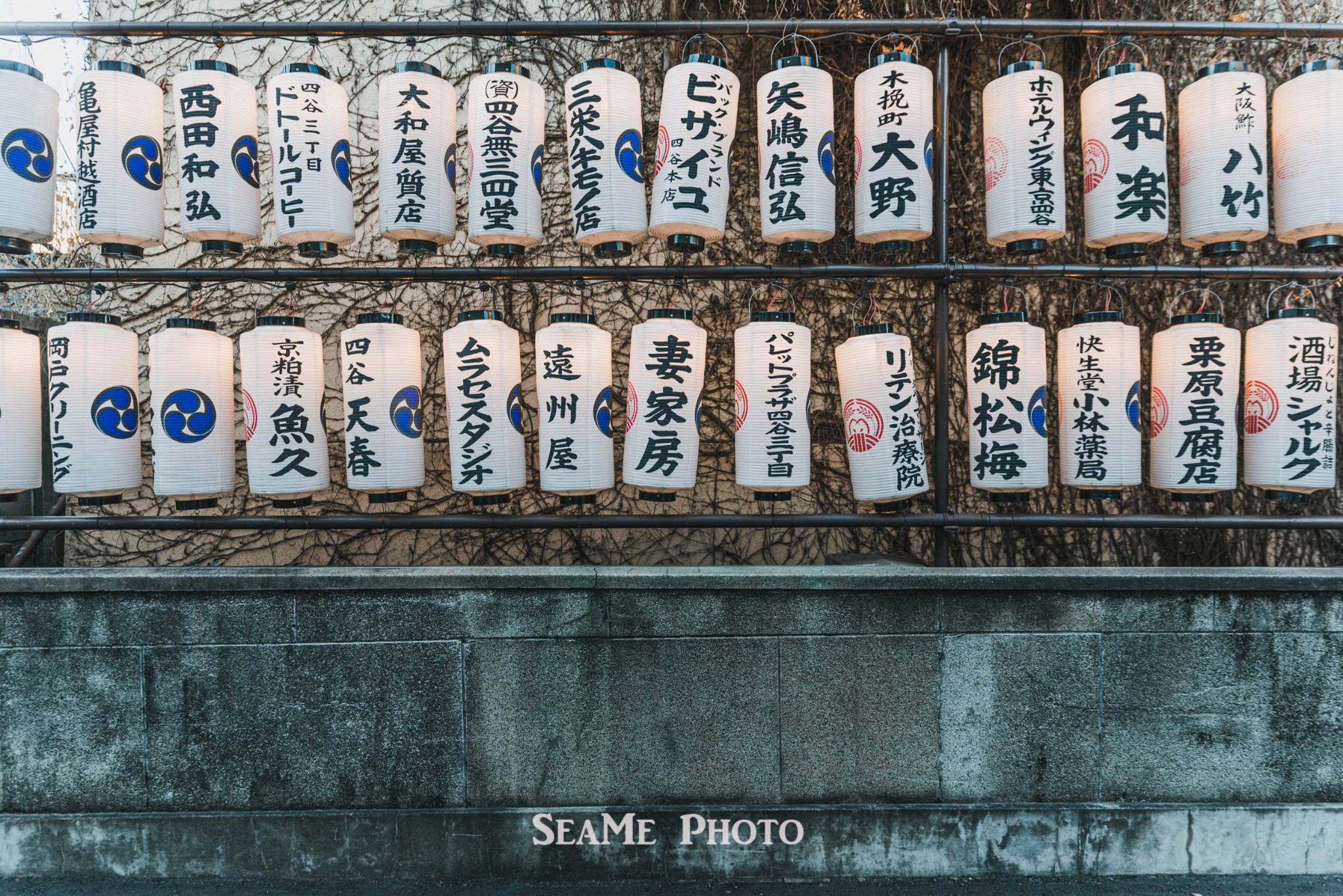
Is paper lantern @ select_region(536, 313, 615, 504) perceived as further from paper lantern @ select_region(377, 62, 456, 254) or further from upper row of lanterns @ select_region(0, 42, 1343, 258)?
paper lantern @ select_region(377, 62, 456, 254)

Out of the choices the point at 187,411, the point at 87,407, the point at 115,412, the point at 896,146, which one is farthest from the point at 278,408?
the point at 896,146

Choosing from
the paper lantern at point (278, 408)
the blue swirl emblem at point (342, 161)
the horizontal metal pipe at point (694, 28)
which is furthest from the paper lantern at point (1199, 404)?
the paper lantern at point (278, 408)

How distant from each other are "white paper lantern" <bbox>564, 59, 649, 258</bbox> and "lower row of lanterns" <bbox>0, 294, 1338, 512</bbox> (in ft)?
2.26

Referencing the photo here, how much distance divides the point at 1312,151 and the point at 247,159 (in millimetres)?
7272

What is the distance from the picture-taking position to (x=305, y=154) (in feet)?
13.2

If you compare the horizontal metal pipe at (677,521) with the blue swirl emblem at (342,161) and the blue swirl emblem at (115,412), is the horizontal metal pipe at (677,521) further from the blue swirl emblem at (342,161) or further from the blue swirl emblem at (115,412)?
the blue swirl emblem at (342,161)

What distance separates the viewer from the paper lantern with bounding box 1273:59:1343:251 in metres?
4.08

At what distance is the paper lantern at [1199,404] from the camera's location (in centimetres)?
412

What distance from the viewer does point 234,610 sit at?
4.19 metres

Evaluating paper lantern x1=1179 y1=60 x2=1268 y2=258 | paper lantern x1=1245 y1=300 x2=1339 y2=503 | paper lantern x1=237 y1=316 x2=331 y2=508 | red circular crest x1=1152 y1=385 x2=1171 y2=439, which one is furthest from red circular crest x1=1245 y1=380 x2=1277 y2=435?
paper lantern x1=237 y1=316 x2=331 y2=508

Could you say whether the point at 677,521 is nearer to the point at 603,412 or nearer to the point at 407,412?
the point at 603,412

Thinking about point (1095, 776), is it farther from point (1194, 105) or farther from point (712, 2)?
point (712, 2)

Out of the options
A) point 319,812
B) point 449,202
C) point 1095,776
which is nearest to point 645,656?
point 319,812

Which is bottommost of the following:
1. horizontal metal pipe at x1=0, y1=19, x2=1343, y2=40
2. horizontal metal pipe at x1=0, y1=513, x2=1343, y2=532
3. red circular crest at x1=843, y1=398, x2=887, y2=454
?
horizontal metal pipe at x1=0, y1=513, x2=1343, y2=532
